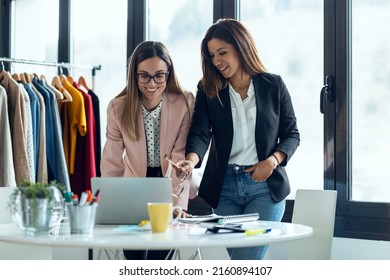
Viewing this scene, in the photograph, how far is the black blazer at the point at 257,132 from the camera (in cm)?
267

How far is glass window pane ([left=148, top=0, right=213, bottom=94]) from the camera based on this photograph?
3963mm

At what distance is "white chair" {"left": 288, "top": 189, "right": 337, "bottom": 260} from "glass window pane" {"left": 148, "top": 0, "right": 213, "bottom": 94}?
1478 millimetres

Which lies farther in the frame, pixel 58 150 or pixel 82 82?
pixel 82 82

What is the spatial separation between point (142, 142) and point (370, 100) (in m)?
1.20

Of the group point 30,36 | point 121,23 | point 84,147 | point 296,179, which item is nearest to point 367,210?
point 296,179

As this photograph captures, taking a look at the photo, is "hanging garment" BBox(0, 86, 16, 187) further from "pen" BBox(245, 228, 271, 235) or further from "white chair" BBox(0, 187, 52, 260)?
"pen" BBox(245, 228, 271, 235)

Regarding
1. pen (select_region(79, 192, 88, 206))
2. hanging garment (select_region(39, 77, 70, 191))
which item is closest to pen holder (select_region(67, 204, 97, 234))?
pen (select_region(79, 192, 88, 206))

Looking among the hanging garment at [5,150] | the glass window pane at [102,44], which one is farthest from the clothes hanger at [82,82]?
the hanging garment at [5,150]

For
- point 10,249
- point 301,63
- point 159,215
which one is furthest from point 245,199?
point 301,63

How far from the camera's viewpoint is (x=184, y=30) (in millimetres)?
4031

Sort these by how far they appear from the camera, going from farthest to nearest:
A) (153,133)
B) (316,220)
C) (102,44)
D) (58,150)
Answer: (102,44), (58,150), (153,133), (316,220)

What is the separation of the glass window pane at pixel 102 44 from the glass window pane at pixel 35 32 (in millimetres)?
173

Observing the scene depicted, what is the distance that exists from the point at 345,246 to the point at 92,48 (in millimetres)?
2135

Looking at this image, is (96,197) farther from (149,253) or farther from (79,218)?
(149,253)
